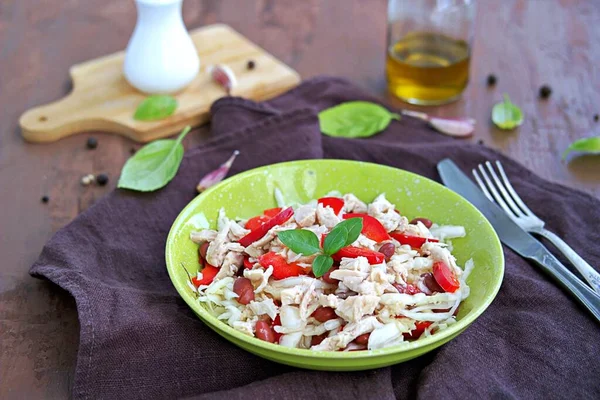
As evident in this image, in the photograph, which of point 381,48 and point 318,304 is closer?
point 318,304

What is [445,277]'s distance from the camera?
229 centimetres

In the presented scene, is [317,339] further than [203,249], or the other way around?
[203,249]

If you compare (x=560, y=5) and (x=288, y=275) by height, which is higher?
(x=288, y=275)

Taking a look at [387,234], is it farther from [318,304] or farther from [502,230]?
[502,230]

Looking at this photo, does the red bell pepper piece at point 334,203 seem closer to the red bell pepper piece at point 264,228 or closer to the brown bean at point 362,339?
the red bell pepper piece at point 264,228

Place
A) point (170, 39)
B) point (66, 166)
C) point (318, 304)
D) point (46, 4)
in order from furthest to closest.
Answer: point (46, 4), point (170, 39), point (66, 166), point (318, 304)

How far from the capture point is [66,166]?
3.37m

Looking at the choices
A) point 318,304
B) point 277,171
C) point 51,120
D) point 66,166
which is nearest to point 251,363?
point 318,304

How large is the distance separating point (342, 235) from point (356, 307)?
0.24 m

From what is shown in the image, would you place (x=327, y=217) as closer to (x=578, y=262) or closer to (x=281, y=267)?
(x=281, y=267)

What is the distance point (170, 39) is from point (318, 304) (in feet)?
6.26

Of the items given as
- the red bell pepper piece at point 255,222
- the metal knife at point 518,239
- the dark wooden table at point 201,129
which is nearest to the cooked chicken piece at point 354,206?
the red bell pepper piece at point 255,222

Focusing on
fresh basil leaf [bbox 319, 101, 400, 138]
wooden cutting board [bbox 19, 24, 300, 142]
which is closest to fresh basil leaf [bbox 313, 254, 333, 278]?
fresh basil leaf [bbox 319, 101, 400, 138]

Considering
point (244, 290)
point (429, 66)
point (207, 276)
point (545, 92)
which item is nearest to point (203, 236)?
point (207, 276)
